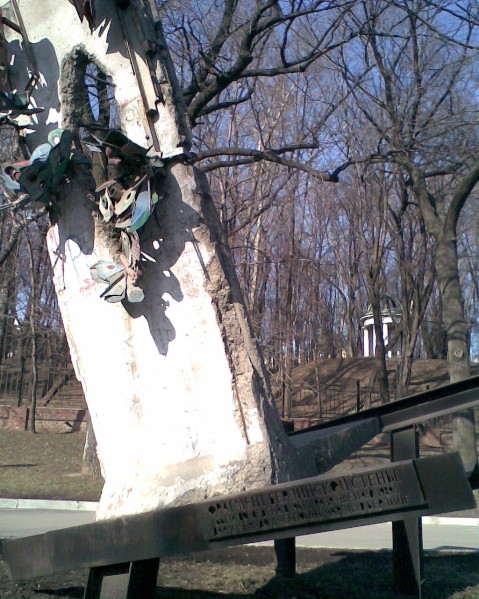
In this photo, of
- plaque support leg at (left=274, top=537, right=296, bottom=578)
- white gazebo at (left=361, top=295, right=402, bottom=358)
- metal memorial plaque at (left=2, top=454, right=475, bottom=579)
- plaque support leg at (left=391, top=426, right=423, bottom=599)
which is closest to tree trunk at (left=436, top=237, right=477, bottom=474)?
plaque support leg at (left=274, top=537, right=296, bottom=578)

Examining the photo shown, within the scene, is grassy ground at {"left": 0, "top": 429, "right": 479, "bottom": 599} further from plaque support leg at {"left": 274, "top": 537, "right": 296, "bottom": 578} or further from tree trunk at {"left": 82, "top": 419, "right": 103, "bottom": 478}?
tree trunk at {"left": 82, "top": 419, "right": 103, "bottom": 478}

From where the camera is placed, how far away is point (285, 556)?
213 inches

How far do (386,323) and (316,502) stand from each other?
36.7 metres

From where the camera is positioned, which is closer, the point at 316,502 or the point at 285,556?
the point at 316,502

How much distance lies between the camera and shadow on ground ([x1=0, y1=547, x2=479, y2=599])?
489 cm

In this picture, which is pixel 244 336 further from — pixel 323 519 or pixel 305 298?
pixel 305 298

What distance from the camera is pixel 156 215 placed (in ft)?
13.9

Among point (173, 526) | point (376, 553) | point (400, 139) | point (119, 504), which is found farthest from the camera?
point (400, 139)

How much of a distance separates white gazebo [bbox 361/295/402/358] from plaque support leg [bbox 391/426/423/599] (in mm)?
26421

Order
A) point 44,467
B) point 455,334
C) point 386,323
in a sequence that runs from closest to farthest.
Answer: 1. point 455,334
2. point 44,467
3. point 386,323

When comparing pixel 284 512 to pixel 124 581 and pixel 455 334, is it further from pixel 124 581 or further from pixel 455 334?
pixel 455 334

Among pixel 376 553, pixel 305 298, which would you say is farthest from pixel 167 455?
pixel 305 298

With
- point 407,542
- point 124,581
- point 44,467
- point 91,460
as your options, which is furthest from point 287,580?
point 44,467

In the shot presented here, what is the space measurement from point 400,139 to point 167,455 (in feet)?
38.6
